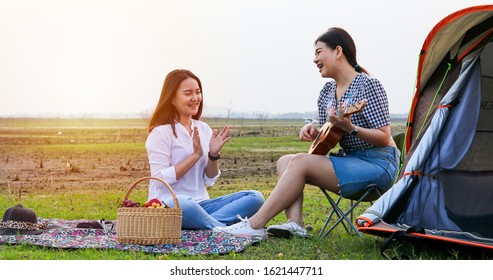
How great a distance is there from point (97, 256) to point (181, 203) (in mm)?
822

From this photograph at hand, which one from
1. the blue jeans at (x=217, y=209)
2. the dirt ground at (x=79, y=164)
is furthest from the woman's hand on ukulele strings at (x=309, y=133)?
the dirt ground at (x=79, y=164)

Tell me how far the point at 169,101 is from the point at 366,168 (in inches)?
61.8

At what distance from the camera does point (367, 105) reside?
4734mm

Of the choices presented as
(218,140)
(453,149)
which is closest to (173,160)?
(218,140)

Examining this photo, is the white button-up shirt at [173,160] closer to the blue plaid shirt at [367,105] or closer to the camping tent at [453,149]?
the blue plaid shirt at [367,105]

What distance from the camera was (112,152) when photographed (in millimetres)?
15055

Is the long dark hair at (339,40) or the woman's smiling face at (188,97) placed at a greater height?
the long dark hair at (339,40)

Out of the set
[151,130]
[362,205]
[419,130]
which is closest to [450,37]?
[419,130]

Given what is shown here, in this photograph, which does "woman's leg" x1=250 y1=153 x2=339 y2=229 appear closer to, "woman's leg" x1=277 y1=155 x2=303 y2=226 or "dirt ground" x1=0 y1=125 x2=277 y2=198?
"woman's leg" x1=277 y1=155 x2=303 y2=226

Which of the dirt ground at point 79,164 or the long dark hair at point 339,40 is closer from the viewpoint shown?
the long dark hair at point 339,40

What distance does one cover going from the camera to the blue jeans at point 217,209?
5051 mm

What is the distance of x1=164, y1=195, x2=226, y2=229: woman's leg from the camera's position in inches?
198

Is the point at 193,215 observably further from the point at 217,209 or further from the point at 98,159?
the point at 98,159
